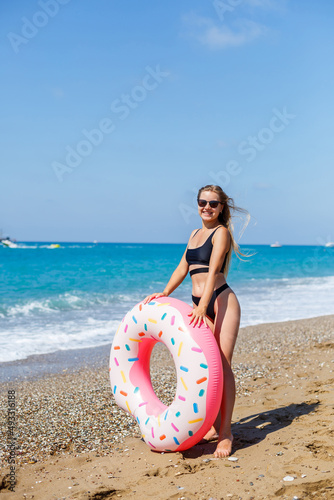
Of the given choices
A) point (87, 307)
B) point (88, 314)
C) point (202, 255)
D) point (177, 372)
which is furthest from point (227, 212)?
point (87, 307)

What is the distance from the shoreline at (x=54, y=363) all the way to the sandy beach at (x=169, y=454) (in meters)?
0.11

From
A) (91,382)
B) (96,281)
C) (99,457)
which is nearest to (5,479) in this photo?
(99,457)

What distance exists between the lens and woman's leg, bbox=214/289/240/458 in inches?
142

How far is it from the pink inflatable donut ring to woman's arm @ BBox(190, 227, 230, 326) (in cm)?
10

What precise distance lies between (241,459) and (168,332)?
1.14 m

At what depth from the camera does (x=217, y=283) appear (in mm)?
3727

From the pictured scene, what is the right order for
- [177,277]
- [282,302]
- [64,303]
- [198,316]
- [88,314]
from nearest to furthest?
[198,316], [177,277], [88,314], [64,303], [282,302]

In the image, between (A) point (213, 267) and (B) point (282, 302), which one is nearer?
(A) point (213, 267)

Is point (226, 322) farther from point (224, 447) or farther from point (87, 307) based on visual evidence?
point (87, 307)

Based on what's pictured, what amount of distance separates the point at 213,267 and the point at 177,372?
91 centimetres

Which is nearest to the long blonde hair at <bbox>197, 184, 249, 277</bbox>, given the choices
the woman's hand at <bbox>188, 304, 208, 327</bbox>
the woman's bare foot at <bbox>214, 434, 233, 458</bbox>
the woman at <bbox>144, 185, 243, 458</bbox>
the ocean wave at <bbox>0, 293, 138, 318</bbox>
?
the woman at <bbox>144, 185, 243, 458</bbox>

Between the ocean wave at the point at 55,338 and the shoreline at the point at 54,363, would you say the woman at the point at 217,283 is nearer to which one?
the shoreline at the point at 54,363

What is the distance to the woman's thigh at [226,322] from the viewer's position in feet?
11.9

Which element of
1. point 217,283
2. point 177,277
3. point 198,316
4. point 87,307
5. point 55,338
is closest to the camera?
point 198,316
